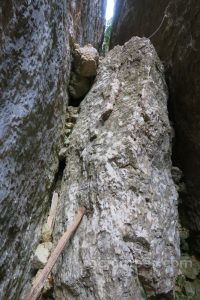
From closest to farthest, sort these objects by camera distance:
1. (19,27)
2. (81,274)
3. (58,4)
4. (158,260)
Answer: (19,27), (81,274), (158,260), (58,4)

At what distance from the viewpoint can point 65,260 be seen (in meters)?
2.98

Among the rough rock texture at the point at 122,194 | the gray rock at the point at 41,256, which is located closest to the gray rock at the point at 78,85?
the rough rock texture at the point at 122,194

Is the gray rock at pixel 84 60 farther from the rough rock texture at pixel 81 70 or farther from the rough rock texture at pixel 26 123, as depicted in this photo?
the rough rock texture at pixel 26 123

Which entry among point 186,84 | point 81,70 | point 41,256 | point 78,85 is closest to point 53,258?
point 41,256

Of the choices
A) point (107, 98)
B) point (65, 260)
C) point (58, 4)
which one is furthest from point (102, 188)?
point (58, 4)

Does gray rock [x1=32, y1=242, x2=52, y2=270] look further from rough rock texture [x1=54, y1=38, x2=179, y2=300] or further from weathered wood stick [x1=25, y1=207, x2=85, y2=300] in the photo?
weathered wood stick [x1=25, y1=207, x2=85, y2=300]

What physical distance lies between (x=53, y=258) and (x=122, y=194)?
1.03m

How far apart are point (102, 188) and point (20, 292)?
54.7 inches

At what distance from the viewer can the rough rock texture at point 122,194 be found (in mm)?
2779

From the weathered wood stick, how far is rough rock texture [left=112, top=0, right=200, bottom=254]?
7.58 ft

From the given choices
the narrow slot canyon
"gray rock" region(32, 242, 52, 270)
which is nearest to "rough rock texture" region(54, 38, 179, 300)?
the narrow slot canyon

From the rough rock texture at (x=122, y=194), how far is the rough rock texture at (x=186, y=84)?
40 cm

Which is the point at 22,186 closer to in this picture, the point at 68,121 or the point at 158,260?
the point at 158,260

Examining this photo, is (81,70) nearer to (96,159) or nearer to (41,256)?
(96,159)
